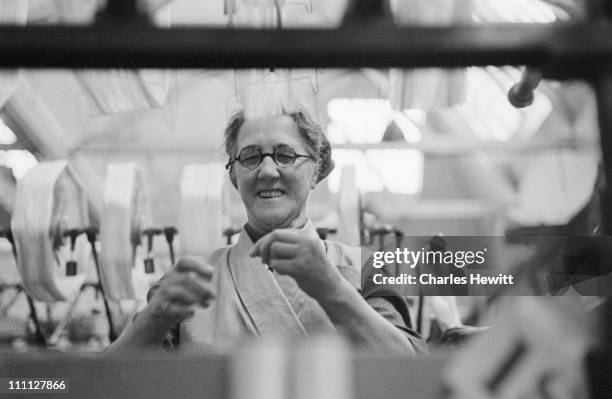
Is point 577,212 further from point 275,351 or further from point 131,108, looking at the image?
point 131,108

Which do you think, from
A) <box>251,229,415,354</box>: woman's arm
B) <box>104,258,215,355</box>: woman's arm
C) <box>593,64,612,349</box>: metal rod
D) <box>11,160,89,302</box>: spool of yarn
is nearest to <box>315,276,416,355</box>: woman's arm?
<box>251,229,415,354</box>: woman's arm

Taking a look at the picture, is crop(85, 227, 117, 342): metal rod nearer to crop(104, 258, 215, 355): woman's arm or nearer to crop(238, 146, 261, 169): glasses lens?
crop(104, 258, 215, 355): woman's arm

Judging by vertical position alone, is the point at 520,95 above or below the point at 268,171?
above

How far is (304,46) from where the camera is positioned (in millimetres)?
362

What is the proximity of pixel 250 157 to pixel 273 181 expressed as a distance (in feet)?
0.19

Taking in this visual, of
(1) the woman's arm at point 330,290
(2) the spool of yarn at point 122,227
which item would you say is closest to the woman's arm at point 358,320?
(1) the woman's arm at point 330,290

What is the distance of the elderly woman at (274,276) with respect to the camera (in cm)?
98

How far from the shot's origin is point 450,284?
102 centimetres

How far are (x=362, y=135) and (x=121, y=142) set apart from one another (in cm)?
42

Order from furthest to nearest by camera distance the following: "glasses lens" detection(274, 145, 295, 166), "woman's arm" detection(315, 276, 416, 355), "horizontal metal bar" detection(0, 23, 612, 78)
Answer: "glasses lens" detection(274, 145, 295, 166), "woman's arm" detection(315, 276, 416, 355), "horizontal metal bar" detection(0, 23, 612, 78)

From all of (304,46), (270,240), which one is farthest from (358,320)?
(304,46)

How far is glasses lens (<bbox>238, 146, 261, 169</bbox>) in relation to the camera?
107cm

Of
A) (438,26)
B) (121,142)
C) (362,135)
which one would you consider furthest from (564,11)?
(121,142)

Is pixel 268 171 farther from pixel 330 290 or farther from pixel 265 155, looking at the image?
pixel 330 290
